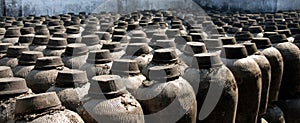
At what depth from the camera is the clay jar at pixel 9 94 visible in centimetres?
170

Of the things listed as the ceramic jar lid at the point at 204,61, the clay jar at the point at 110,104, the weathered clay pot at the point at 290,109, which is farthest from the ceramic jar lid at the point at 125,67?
the weathered clay pot at the point at 290,109

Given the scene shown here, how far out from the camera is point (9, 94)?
5.74ft

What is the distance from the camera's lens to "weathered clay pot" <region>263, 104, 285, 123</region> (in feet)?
11.7

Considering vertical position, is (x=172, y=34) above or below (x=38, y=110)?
above

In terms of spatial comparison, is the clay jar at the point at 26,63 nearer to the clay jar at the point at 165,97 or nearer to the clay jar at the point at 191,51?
the clay jar at the point at 165,97

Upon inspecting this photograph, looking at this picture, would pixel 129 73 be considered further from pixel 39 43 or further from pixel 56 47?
pixel 39 43

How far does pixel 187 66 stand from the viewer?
269cm

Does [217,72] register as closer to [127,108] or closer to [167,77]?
[167,77]

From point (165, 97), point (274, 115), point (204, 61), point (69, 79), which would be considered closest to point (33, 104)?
point (69, 79)

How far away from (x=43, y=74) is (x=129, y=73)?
1.68ft

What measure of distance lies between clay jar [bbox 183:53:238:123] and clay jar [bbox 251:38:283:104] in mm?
940

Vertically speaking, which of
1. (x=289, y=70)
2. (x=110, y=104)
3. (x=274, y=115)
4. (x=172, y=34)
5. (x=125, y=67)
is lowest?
(x=274, y=115)

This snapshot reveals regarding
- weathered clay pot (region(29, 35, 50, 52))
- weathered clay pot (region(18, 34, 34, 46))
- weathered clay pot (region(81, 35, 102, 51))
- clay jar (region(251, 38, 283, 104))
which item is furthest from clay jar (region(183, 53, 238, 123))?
weathered clay pot (region(18, 34, 34, 46))

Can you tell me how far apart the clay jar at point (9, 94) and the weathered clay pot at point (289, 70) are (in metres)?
2.62
